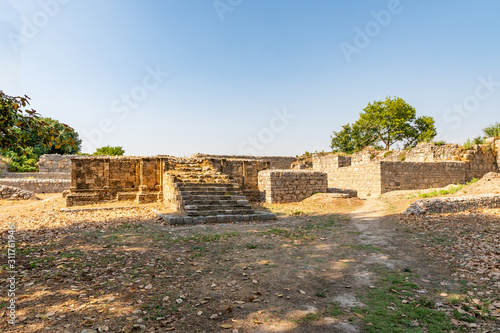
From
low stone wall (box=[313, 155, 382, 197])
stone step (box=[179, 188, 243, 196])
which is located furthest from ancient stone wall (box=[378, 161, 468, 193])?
stone step (box=[179, 188, 243, 196])

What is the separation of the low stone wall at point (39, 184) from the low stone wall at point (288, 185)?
1587 centimetres

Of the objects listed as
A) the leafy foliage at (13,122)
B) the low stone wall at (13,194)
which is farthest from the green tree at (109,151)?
the leafy foliage at (13,122)

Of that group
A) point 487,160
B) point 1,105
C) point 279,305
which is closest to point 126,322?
point 279,305

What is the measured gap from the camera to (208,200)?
9.94 metres

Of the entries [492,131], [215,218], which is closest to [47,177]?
[215,218]

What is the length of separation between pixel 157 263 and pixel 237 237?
7.87ft

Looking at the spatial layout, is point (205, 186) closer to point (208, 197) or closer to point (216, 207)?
point (208, 197)

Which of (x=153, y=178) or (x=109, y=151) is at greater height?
(x=109, y=151)

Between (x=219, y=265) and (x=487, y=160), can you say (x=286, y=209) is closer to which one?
(x=219, y=265)

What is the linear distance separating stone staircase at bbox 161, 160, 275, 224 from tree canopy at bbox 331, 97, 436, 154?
1336 inches

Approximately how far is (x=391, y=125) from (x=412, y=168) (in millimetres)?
26184

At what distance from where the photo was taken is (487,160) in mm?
19562

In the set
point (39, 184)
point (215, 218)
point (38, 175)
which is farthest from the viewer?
point (38, 175)

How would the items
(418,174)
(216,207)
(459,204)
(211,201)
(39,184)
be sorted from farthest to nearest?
(39,184)
(418,174)
(211,201)
(216,207)
(459,204)
